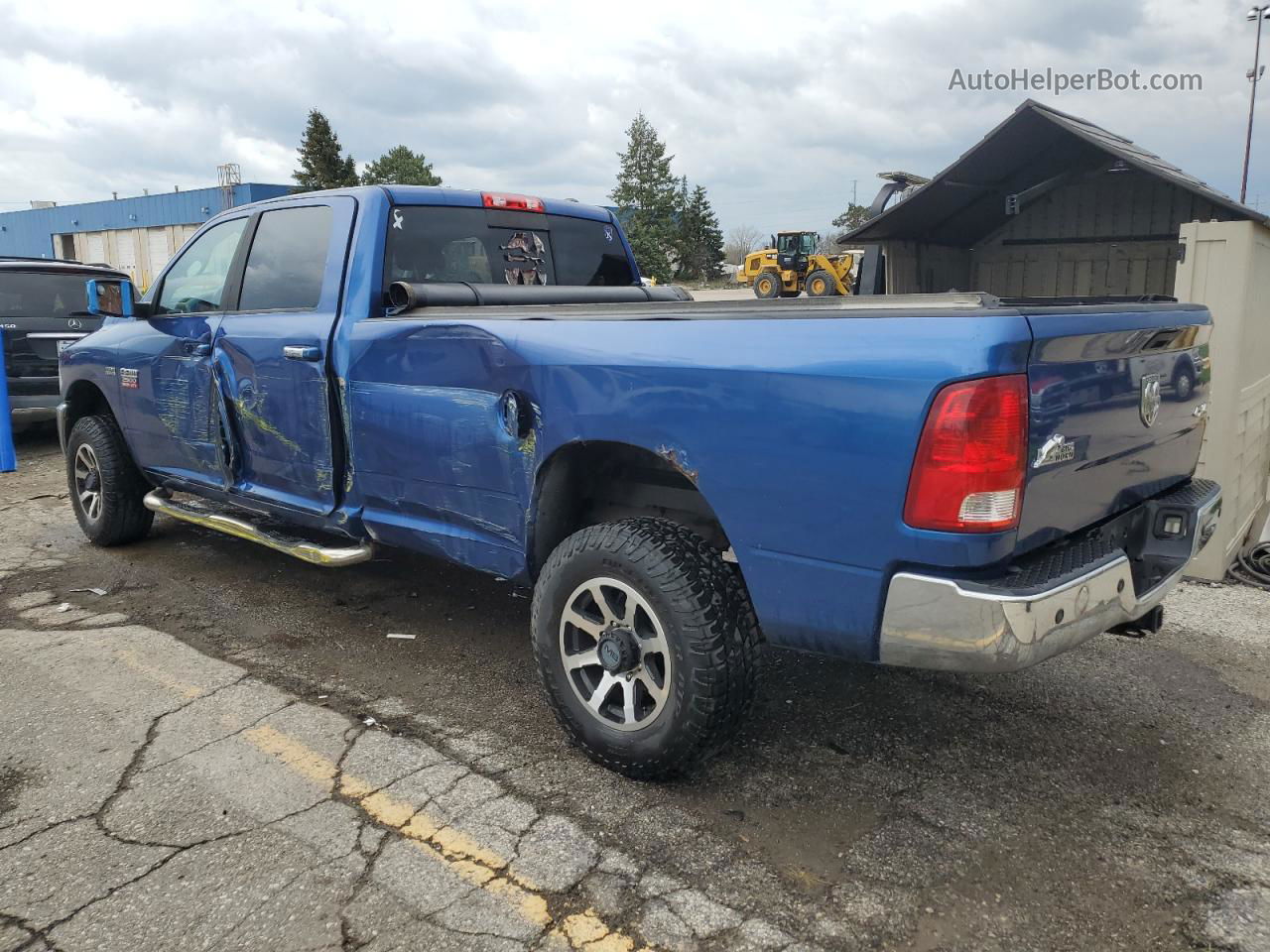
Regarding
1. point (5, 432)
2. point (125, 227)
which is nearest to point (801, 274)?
point (5, 432)

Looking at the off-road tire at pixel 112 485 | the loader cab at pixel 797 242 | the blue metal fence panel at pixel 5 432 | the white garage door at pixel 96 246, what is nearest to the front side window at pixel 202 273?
the off-road tire at pixel 112 485

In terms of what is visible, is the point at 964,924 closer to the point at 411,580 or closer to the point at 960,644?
the point at 960,644

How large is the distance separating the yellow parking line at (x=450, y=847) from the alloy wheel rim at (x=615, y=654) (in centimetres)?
58

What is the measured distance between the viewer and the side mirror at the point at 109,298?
16.6 ft

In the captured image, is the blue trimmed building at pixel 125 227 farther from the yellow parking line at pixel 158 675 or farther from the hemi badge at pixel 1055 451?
the hemi badge at pixel 1055 451

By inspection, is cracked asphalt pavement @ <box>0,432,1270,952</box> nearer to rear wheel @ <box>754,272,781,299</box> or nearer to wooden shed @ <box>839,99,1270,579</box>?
wooden shed @ <box>839,99,1270,579</box>

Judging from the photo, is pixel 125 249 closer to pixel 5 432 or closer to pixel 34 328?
pixel 34 328

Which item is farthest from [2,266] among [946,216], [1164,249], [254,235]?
[1164,249]

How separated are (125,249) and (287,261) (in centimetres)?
→ 5476

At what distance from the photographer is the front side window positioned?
485 centimetres

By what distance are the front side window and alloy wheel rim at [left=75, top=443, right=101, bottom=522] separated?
48.5 inches

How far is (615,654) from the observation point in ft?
9.71

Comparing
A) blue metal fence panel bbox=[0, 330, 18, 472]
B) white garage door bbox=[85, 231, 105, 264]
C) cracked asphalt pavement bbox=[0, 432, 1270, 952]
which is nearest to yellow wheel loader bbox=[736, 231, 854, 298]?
blue metal fence panel bbox=[0, 330, 18, 472]

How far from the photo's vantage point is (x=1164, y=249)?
7.20 m
